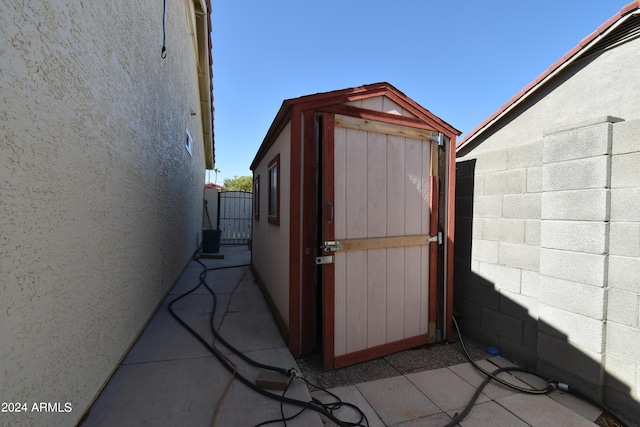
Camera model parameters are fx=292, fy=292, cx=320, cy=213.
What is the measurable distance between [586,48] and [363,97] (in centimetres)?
474

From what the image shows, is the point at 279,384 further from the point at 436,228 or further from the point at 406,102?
the point at 406,102

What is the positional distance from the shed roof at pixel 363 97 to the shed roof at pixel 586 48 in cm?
332

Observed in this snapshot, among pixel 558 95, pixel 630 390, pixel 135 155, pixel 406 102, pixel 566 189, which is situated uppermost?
pixel 558 95

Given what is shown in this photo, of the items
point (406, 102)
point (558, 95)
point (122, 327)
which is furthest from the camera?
point (558, 95)

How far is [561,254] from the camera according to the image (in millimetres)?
2354

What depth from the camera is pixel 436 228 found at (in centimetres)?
313

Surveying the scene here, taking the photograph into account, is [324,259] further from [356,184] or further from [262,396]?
[262,396]

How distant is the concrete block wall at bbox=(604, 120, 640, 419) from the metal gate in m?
10.9

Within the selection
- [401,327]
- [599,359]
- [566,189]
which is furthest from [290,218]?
[599,359]

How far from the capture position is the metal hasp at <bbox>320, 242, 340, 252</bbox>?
8.43ft

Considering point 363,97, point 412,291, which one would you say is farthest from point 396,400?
point 363,97

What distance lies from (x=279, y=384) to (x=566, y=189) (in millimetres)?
2721

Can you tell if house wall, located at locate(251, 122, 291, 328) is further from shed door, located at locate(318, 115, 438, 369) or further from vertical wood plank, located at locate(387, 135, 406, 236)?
vertical wood plank, located at locate(387, 135, 406, 236)

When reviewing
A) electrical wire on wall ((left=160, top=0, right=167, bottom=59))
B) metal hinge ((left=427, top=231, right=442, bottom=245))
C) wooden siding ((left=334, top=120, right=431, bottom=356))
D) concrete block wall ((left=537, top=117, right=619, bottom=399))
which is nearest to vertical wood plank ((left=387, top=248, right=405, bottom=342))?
wooden siding ((left=334, top=120, right=431, bottom=356))
